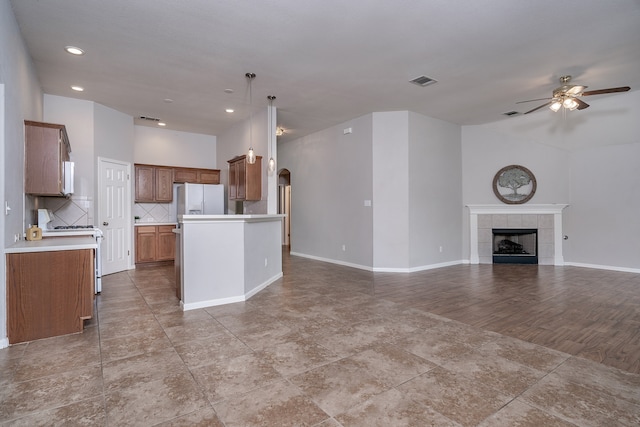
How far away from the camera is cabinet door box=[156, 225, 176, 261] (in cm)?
694

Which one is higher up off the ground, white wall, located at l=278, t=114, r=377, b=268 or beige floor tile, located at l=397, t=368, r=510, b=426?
white wall, located at l=278, t=114, r=377, b=268

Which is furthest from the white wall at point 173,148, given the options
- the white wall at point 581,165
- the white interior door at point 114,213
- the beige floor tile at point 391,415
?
the beige floor tile at point 391,415

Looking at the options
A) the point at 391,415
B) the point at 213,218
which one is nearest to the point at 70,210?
the point at 213,218

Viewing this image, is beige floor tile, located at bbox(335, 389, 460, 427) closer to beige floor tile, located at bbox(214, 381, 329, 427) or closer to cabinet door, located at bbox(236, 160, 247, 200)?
beige floor tile, located at bbox(214, 381, 329, 427)

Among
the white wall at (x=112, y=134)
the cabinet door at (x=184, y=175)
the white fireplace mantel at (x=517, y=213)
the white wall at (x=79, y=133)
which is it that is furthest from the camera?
the cabinet door at (x=184, y=175)

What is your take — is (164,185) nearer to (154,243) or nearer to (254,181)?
(154,243)

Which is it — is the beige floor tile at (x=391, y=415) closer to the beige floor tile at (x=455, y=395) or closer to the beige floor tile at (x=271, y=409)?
the beige floor tile at (x=455, y=395)

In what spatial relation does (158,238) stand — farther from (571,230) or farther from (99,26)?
(571,230)

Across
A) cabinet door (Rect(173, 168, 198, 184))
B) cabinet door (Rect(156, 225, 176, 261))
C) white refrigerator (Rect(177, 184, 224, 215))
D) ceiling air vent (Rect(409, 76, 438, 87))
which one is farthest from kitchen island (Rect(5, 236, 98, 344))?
ceiling air vent (Rect(409, 76, 438, 87))

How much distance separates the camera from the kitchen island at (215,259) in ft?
12.4

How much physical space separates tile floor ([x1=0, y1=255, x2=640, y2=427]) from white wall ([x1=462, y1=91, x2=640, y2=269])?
16.9 ft

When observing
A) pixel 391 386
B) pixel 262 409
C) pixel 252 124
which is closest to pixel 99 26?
pixel 252 124

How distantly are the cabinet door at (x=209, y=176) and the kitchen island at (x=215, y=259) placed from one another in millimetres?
3822

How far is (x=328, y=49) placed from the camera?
12.6 feet
